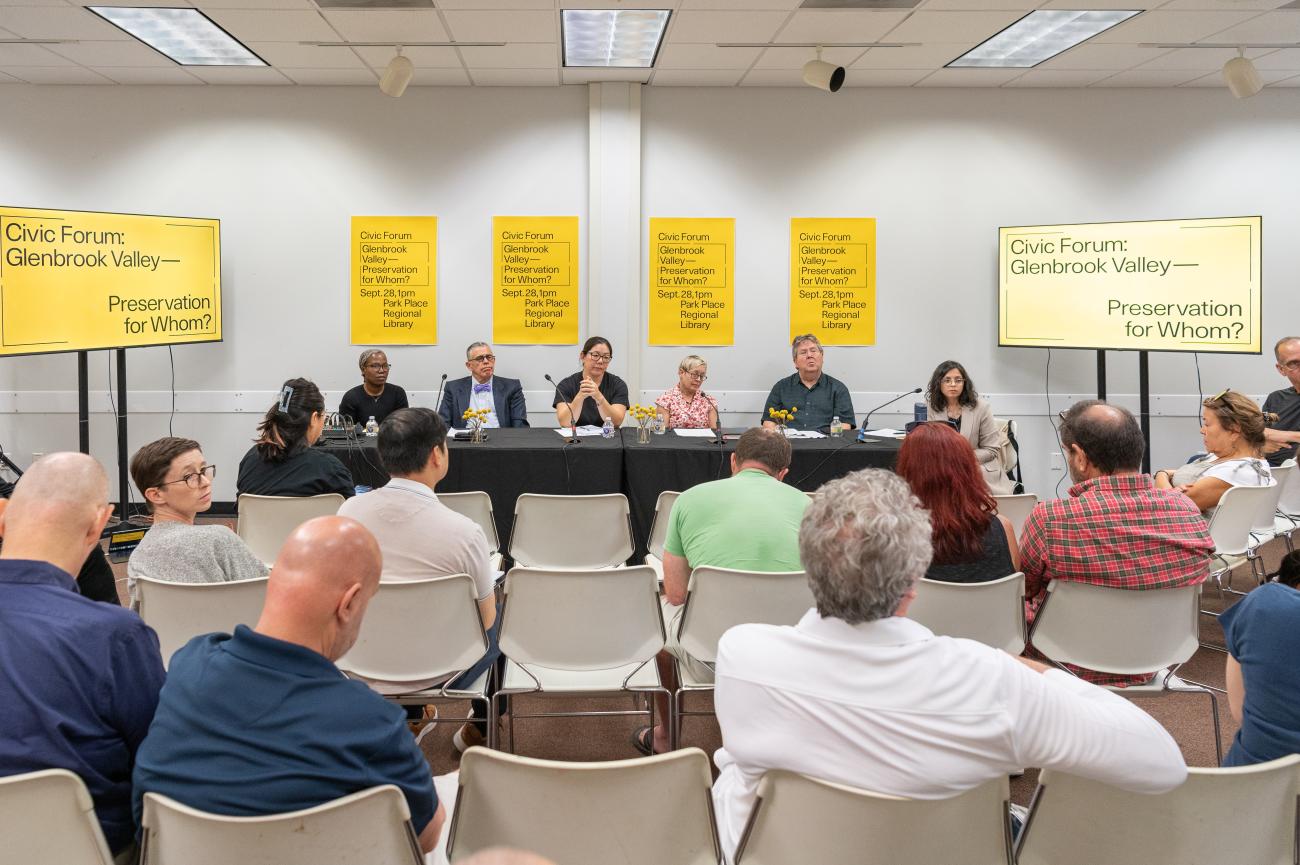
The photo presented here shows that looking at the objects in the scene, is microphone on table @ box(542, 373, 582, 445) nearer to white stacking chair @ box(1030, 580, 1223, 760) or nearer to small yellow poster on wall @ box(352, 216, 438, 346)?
small yellow poster on wall @ box(352, 216, 438, 346)

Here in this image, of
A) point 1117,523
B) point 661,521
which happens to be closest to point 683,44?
point 661,521

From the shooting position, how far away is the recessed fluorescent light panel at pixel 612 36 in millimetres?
5176

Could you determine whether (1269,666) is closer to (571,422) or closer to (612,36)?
(571,422)

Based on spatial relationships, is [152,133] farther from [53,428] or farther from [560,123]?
[560,123]

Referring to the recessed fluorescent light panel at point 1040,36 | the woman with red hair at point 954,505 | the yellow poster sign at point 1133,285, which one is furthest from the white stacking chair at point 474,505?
the yellow poster sign at point 1133,285

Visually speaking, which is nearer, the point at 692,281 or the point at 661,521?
the point at 661,521

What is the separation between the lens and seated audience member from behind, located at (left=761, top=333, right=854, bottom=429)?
20.4 feet

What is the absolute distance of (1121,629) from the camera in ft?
8.68

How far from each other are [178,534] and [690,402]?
152 inches

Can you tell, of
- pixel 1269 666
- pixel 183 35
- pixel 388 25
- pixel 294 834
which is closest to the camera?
pixel 294 834

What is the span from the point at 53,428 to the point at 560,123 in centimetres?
425

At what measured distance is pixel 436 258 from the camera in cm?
668

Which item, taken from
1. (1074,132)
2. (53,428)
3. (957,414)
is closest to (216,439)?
(53,428)

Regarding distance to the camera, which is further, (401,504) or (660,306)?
(660,306)
